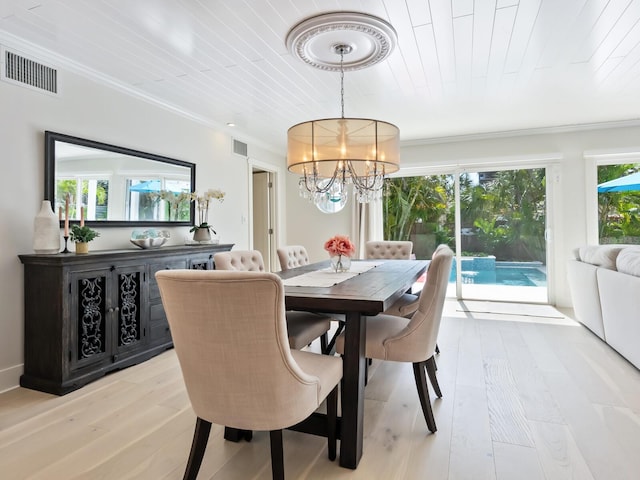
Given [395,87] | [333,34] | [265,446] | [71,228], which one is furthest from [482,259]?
[71,228]

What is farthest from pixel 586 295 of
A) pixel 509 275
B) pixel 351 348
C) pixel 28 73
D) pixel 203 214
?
pixel 28 73

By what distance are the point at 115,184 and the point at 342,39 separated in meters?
2.26

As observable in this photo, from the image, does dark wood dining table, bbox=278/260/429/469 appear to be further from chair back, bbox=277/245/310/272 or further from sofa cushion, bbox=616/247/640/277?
sofa cushion, bbox=616/247/640/277

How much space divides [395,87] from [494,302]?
11.5 feet

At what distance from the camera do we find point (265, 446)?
72.4 inches

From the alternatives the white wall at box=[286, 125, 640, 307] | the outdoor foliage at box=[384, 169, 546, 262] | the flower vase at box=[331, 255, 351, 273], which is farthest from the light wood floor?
the outdoor foliage at box=[384, 169, 546, 262]

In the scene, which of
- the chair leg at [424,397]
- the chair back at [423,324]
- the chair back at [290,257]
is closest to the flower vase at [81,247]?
the chair back at [290,257]

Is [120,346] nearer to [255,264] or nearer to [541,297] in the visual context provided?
[255,264]

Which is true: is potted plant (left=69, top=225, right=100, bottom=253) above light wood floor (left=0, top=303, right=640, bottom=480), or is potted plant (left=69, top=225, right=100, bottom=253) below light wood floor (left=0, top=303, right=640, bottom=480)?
above

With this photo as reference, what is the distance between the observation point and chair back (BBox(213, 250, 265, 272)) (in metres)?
2.40

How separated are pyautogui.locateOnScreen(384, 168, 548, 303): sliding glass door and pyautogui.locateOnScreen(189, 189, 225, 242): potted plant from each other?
9.79 feet

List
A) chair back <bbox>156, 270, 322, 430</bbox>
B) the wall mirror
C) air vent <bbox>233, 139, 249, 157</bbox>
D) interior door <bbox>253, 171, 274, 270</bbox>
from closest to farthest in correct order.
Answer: chair back <bbox>156, 270, 322, 430</bbox> < the wall mirror < air vent <bbox>233, 139, 249, 157</bbox> < interior door <bbox>253, 171, 274, 270</bbox>

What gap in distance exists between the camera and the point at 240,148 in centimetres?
495

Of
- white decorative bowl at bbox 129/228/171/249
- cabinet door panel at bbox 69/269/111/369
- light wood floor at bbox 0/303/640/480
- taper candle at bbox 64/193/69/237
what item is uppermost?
taper candle at bbox 64/193/69/237
